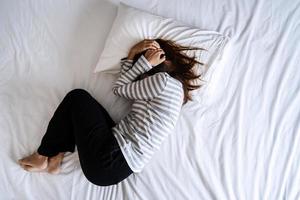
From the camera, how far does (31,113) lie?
3.59ft

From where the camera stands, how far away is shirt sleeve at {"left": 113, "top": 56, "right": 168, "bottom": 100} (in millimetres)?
972

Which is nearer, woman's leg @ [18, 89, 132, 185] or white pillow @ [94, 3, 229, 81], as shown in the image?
woman's leg @ [18, 89, 132, 185]

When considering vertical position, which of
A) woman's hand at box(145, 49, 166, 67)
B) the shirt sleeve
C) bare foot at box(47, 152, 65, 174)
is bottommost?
bare foot at box(47, 152, 65, 174)

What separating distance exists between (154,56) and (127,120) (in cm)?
25

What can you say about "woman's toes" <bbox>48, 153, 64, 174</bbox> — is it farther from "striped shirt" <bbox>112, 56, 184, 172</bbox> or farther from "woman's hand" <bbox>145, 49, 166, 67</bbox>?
"woman's hand" <bbox>145, 49, 166, 67</bbox>

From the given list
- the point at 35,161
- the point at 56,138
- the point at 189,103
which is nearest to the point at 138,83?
the point at 189,103

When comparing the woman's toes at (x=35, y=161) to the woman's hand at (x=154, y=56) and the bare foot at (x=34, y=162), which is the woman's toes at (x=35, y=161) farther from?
the woman's hand at (x=154, y=56)

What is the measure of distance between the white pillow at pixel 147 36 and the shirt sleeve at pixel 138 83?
6 centimetres

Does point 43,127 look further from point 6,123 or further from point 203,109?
point 203,109

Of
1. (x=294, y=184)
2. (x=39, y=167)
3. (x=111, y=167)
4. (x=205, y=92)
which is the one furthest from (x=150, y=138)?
(x=294, y=184)

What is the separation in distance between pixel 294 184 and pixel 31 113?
995 mm

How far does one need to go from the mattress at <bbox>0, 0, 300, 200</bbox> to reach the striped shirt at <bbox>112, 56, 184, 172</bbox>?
0.09 meters

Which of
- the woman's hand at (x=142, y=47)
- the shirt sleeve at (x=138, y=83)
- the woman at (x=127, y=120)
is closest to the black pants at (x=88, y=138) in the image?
the woman at (x=127, y=120)

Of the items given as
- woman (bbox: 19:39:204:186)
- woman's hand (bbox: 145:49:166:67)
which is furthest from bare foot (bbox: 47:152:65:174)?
woman's hand (bbox: 145:49:166:67)
